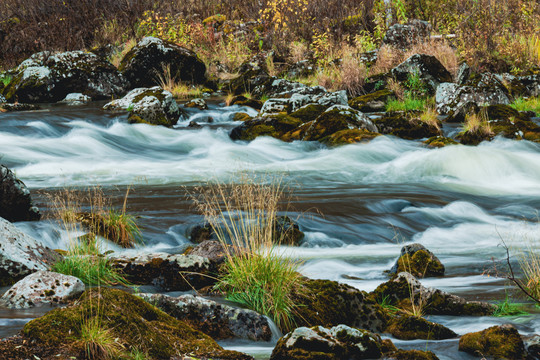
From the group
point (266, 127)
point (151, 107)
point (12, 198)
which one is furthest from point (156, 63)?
point (12, 198)

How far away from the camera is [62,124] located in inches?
616

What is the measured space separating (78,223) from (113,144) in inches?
304

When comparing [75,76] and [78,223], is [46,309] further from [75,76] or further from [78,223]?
[75,76]

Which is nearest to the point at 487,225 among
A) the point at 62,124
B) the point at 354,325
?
the point at 354,325

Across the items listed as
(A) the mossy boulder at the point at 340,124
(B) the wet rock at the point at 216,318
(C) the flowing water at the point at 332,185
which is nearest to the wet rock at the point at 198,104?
(C) the flowing water at the point at 332,185

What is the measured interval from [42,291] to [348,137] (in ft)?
33.5

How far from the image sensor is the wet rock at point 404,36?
2069 centimetres

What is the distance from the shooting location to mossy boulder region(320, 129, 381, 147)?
1392 cm

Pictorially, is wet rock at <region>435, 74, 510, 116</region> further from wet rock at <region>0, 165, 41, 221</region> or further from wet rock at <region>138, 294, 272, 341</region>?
wet rock at <region>138, 294, 272, 341</region>

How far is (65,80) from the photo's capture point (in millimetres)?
20688

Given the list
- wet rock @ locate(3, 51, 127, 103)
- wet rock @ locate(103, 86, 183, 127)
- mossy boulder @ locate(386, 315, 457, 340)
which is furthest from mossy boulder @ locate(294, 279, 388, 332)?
wet rock @ locate(3, 51, 127, 103)

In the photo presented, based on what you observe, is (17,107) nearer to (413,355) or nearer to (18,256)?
(18,256)

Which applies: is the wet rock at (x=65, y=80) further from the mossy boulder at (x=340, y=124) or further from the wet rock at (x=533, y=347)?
the wet rock at (x=533, y=347)

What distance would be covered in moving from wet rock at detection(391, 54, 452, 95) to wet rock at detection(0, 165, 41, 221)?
484 inches
